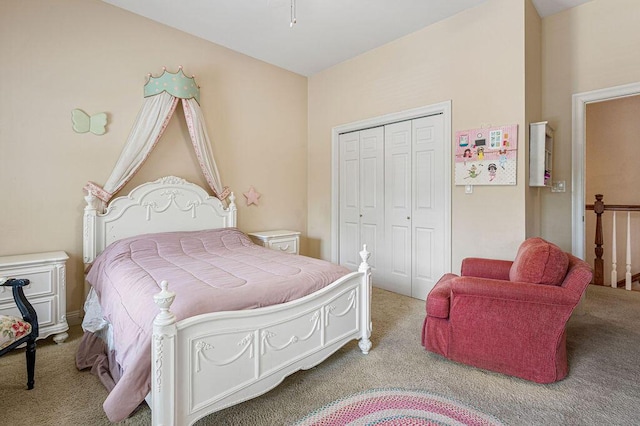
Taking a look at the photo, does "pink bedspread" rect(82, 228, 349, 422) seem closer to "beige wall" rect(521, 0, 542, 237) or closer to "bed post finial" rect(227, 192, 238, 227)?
"bed post finial" rect(227, 192, 238, 227)

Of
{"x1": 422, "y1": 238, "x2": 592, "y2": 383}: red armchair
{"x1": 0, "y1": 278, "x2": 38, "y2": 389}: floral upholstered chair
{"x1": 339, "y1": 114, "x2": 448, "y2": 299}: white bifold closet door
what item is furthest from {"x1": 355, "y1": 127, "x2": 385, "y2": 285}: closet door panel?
{"x1": 0, "y1": 278, "x2": 38, "y2": 389}: floral upholstered chair

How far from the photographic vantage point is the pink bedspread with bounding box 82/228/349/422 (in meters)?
1.45

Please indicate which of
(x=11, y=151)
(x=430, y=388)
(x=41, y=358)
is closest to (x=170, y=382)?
(x=430, y=388)

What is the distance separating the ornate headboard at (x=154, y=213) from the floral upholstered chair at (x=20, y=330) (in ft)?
3.04

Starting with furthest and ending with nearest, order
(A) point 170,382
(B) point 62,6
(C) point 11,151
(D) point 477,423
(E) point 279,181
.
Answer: (E) point 279,181 < (B) point 62,6 < (C) point 11,151 < (D) point 477,423 < (A) point 170,382

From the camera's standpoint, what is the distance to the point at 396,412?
176cm

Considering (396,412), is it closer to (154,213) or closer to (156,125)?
(154,213)

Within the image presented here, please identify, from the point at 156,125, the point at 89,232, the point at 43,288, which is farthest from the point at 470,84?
the point at 43,288

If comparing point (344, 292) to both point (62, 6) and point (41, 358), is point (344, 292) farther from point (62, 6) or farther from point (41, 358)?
point (62, 6)

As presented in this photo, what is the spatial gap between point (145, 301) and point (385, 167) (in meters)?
3.15

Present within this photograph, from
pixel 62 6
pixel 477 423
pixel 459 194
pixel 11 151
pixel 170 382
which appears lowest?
pixel 477 423

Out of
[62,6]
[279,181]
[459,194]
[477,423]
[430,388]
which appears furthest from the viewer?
[279,181]

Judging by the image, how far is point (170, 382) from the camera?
4.57 feet

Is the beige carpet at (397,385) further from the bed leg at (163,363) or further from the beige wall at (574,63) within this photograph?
the beige wall at (574,63)
